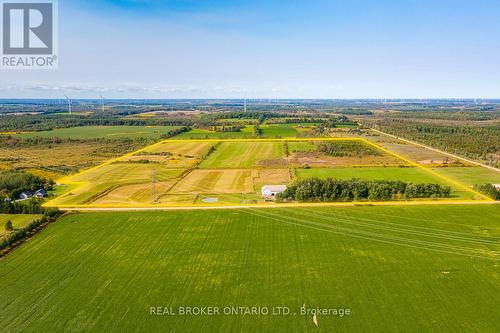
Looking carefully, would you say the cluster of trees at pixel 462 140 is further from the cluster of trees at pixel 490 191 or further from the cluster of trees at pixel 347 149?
the cluster of trees at pixel 490 191

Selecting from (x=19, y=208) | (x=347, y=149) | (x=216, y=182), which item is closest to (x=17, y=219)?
(x=19, y=208)

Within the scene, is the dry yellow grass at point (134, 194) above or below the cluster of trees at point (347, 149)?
below

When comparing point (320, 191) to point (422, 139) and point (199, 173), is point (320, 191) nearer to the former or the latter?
point (199, 173)

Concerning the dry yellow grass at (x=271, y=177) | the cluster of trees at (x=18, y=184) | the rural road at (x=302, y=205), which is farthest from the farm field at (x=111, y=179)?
the dry yellow grass at (x=271, y=177)

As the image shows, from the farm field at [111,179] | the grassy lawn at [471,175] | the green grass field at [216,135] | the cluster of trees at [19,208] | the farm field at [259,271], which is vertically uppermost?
the green grass field at [216,135]

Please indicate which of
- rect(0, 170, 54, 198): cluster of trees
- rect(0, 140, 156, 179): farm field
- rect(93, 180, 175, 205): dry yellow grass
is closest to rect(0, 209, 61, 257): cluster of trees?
rect(93, 180, 175, 205): dry yellow grass

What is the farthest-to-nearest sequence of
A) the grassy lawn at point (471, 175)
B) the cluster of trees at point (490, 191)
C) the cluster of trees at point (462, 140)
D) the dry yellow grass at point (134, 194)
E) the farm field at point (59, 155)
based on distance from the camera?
the cluster of trees at point (462, 140)
the farm field at point (59, 155)
the grassy lawn at point (471, 175)
the dry yellow grass at point (134, 194)
the cluster of trees at point (490, 191)
